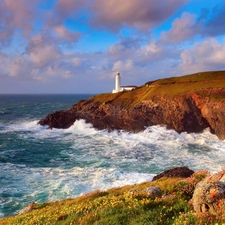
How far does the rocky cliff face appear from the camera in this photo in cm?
5597

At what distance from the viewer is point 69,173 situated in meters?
31.3

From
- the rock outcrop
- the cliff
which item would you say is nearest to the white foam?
the cliff

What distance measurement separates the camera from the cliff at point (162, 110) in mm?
57269

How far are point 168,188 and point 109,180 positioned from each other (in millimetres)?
15928

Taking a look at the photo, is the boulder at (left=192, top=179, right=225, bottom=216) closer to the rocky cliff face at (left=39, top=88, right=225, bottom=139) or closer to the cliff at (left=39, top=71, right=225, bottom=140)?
the rocky cliff face at (left=39, top=88, right=225, bottom=139)

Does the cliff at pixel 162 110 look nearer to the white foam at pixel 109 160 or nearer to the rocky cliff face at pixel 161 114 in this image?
the rocky cliff face at pixel 161 114

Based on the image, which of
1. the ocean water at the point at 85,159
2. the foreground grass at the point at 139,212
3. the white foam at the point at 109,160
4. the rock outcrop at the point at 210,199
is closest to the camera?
the rock outcrop at the point at 210,199

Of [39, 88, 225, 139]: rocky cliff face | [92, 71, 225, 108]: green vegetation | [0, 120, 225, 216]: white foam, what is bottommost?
[0, 120, 225, 216]: white foam

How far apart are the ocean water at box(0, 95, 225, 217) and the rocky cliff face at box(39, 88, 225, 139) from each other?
110 inches

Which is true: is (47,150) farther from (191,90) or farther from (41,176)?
(191,90)

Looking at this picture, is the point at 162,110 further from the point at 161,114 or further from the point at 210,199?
the point at 210,199

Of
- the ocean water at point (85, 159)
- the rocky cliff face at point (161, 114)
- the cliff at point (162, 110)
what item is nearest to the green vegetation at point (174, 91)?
the cliff at point (162, 110)

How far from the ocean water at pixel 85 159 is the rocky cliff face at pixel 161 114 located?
2.79 meters

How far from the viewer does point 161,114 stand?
63844mm
